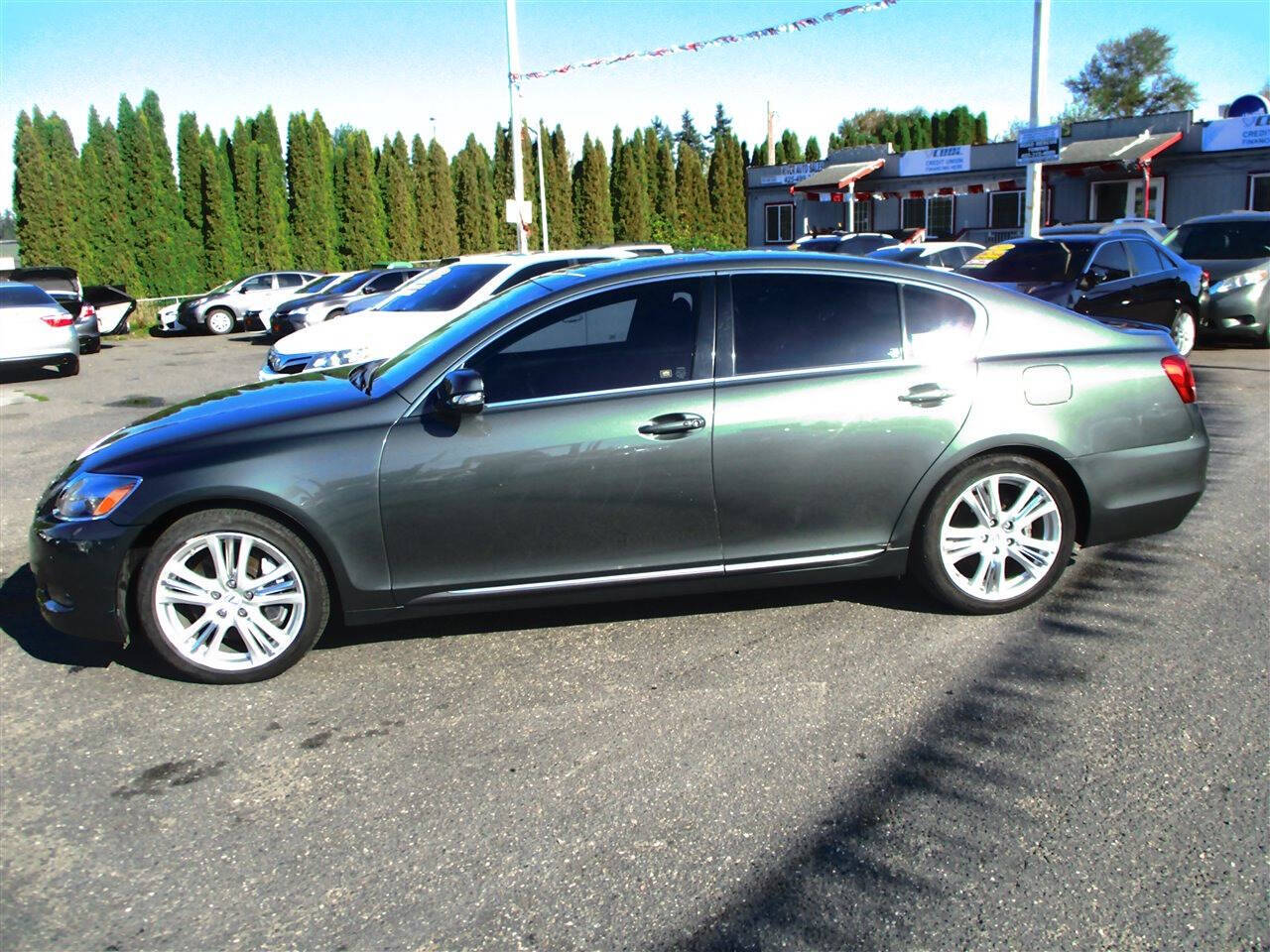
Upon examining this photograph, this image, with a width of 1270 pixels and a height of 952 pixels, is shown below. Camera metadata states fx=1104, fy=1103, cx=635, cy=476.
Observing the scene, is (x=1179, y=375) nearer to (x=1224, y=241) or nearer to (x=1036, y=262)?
(x=1036, y=262)

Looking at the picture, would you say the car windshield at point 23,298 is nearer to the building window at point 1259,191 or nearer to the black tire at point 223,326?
the black tire at point 223,326

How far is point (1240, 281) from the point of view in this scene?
13914 mm

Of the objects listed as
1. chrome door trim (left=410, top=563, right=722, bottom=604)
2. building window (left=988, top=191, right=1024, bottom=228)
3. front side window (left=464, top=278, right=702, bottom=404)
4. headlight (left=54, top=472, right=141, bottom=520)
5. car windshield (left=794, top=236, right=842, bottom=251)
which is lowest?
chrome door trim (left=410, top=563, right=722, bottom=604)

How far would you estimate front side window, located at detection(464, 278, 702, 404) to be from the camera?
4441mm

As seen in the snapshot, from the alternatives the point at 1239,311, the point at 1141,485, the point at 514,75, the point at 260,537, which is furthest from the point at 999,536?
the point at 514,75

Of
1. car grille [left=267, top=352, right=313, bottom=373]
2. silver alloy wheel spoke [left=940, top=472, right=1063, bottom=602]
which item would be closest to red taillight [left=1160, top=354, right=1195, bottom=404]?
silver alloy wheel spoke [left=940, top=472, right=1063, bottom=602]

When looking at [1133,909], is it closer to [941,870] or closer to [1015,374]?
[941,870]

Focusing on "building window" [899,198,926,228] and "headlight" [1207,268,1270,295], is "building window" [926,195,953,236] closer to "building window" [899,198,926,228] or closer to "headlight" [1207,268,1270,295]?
"building window" [899,198,926,228]

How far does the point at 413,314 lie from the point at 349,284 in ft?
40.3

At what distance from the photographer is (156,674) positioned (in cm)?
446

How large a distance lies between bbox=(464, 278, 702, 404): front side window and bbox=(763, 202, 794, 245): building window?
42.1 meters

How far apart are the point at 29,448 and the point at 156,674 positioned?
666cm

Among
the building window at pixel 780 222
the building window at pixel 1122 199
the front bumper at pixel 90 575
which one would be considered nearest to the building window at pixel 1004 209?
the building window at pixel 1122 199

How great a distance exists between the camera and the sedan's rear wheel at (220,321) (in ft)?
88.2
